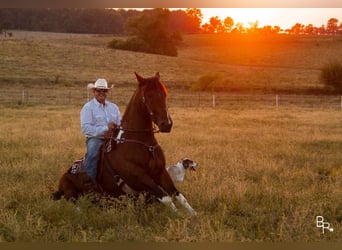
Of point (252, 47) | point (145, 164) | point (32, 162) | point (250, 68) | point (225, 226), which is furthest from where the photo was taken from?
point (250, 68)

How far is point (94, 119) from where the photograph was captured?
24.4 ft

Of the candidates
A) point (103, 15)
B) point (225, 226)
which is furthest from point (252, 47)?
point (225, 226)

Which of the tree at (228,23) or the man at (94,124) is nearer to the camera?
the man at (94,124)

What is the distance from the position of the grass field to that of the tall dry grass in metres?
0.02

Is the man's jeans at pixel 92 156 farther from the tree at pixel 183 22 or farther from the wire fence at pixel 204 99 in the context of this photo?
the wire fence at pixel 204 99

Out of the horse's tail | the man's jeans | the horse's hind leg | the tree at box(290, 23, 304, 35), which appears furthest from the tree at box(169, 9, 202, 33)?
the horse's tail

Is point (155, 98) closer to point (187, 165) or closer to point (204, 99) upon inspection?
point (187, 165)

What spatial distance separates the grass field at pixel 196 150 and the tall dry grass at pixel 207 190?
0.06 ft

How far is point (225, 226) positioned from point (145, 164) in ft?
4.55

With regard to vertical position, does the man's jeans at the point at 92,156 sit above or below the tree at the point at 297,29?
below

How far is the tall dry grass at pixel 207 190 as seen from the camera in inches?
245

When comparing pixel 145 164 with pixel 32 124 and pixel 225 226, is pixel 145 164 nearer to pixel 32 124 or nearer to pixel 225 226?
pixel 225 226

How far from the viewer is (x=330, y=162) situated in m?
10.5

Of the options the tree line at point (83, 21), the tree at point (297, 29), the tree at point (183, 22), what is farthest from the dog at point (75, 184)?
the tree at point (297, 29)
